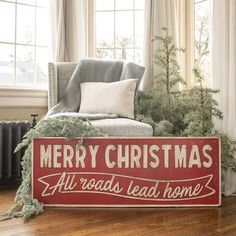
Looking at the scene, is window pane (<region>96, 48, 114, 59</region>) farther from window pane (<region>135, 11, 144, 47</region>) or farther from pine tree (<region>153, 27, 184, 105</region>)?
pine tree (<region>153, 27, 184, 105</region>)

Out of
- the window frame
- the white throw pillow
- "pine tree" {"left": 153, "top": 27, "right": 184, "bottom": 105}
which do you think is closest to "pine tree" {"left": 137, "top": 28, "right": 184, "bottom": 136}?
"pine tree" {"left": 153, "top": 27, "right": 184, "bottom": 105}

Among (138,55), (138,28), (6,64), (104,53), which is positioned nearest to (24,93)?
(6,64)

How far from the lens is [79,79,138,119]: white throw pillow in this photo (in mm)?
2525

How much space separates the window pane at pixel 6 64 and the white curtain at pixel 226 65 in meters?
1.83

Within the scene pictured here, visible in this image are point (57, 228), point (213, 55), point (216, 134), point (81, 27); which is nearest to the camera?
point (57, 228)

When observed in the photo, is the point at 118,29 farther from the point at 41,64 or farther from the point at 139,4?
the point at 41,64

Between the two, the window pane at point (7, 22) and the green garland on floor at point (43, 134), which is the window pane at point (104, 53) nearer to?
the window pane at point (7, 22)

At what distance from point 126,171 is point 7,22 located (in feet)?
6.40

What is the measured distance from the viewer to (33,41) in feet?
10.5

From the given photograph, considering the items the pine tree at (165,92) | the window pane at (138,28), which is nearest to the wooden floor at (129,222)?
the pine tree at (165,92)

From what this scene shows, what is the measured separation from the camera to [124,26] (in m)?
3.29

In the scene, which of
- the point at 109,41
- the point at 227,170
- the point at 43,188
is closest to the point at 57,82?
the point at 109,41

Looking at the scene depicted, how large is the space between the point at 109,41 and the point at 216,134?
5.28ft

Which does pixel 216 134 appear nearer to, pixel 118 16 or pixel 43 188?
pixel 43 188
